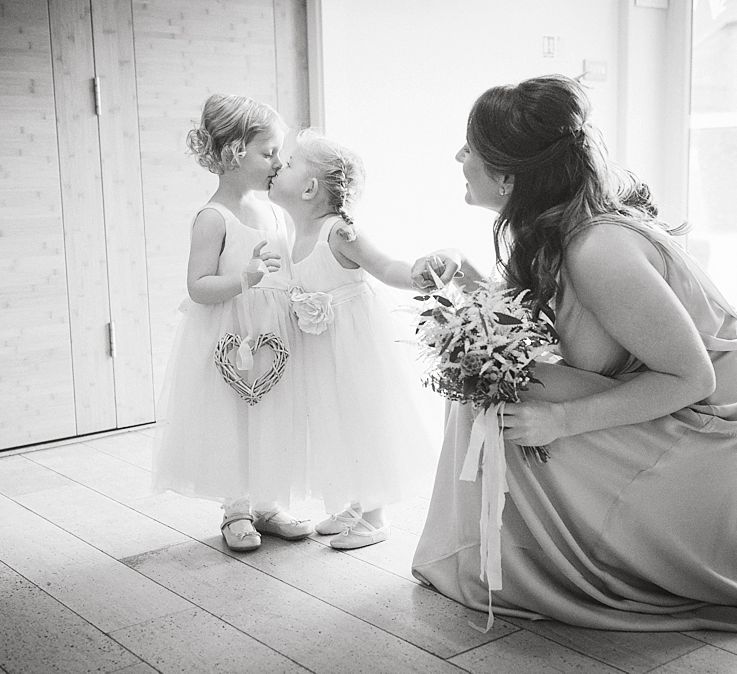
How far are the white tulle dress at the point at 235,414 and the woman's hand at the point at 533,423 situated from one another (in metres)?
0.82

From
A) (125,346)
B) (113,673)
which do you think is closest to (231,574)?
(113,673)

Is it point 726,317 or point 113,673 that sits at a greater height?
point 726,317

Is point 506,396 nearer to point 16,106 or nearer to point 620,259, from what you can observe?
point 620,259

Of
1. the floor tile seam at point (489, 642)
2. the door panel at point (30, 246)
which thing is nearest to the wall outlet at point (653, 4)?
the door panel at point (30, 246)

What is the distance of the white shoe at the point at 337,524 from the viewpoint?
2750mm

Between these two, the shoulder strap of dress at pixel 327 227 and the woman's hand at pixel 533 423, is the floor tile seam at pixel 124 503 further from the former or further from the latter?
the woman's hand at pixel 533 423

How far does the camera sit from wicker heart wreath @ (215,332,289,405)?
2.62 metres

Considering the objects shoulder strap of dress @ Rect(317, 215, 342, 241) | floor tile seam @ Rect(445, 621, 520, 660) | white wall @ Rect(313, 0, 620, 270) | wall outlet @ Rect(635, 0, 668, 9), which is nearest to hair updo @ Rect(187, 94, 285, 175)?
shoulder strap of dress @ Rect(317, 215, 342, 241)

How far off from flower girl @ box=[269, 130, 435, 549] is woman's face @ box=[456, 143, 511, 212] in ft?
1.29

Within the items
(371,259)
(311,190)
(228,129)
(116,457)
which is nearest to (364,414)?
(371,259)

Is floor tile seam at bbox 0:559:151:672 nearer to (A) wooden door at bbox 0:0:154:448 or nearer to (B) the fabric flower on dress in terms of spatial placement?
(B) the fabric flower on dress

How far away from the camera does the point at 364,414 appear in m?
2.68

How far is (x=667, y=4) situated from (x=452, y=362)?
4.24 m

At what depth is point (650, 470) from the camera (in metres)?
2.06
